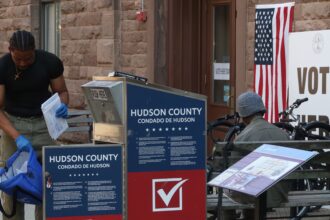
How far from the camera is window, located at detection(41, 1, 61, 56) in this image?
1716 cm

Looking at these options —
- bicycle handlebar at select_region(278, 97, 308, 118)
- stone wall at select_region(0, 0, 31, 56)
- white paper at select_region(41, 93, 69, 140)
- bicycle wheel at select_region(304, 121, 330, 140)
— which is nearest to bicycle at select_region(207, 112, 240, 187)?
bicycle handlebar at select_region(278, 97, 308, 118)

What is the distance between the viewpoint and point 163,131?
6293 millimetres

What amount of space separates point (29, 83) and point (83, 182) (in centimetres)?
145

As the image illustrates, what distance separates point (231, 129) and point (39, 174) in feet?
12.0

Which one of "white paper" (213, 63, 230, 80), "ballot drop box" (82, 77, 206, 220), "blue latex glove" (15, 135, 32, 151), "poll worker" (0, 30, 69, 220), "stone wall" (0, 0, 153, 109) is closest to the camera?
"ballot drop box" (82, 77, 206, 220)

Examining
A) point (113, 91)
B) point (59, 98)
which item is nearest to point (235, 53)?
point (59, 98)

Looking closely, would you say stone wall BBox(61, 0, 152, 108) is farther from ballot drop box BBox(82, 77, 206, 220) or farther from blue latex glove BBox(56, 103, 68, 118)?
ballot drop box BBox(82, 77, 206, 220)

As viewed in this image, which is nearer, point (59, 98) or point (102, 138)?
point (102, 138)

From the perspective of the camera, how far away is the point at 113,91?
6.17 m

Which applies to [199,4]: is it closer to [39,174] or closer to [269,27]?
[269,27]

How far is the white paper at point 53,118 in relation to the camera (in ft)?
22.0

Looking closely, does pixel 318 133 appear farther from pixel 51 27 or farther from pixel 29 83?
pixel 51 27

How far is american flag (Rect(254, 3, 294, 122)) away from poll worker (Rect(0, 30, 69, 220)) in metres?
3.74

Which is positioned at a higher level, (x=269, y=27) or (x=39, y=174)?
(x=269, y=27)
